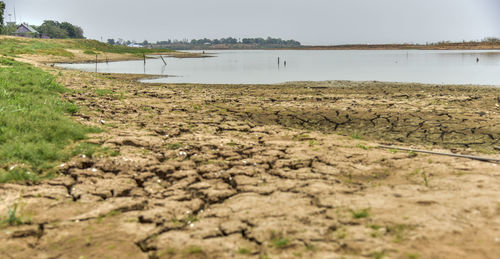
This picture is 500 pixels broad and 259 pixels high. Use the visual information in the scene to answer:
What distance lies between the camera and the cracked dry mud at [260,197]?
12.1 ft

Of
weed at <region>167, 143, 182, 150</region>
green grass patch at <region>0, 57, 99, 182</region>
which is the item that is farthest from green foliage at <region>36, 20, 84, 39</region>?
weed at <region>167, 143, 182, 150</region>

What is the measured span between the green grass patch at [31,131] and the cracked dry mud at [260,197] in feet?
1.40

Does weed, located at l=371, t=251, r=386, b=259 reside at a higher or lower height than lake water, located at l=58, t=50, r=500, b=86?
lower

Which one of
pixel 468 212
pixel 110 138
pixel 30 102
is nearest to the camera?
pixel 468 212

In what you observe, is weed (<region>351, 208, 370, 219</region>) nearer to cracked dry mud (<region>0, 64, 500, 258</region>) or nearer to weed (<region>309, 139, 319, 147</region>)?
cracked dry mud (<region>0, 64, 500, 258</region>)

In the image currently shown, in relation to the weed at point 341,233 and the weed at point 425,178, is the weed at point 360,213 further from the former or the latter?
the weed at point 425,178

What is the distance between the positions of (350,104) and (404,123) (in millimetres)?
3503

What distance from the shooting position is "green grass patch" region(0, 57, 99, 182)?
5.93m

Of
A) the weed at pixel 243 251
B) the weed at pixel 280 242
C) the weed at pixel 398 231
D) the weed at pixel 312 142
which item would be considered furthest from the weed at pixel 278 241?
the weed at pixel 312 142

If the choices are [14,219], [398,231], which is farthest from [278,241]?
[14,219]

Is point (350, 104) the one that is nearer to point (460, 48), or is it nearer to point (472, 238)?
point (472, 238)

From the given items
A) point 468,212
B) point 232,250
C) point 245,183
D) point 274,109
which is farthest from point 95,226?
point 274,109

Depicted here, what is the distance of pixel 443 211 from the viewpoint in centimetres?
419

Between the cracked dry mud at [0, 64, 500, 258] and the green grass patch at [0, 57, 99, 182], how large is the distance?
1.40ft
